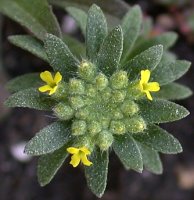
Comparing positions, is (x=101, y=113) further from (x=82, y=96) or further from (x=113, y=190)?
(x=113, y=190)

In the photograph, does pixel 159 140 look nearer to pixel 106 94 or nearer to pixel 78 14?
pixel 106 94

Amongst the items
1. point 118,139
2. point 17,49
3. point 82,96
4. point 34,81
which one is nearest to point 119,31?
point 82,96

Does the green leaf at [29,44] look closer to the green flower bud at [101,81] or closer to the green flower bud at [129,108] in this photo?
the green flower bud at [101,81]

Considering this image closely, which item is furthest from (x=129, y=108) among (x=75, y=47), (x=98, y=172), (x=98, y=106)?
(x=75, y=47)

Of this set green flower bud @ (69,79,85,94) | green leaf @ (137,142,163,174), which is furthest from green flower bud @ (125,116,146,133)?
green leaf @ (137,142,163,174)

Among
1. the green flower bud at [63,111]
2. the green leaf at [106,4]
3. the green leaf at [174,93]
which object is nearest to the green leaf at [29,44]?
the green leaf at [106,4]

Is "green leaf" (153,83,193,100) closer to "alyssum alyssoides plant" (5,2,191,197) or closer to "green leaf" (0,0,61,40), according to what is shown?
"alyssum alyssoides plant" (5,2,191,197)

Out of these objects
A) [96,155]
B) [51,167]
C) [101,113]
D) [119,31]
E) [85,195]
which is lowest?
[85,195]
